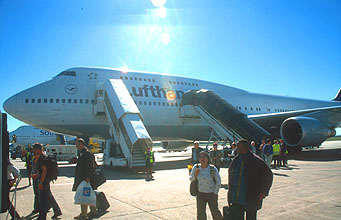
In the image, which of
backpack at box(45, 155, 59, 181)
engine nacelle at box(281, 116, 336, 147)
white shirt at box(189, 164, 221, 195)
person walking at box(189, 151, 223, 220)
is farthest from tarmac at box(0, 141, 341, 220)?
engine nacelle at box(281, 116, 336, 147)

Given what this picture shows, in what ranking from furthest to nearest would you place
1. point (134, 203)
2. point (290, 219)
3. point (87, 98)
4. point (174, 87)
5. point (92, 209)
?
1. point (174, 87)
2. point (87, 98)
3. point (134, 203)
4. point (92, 209)
5. point (290, 219)

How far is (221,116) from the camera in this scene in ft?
53.2

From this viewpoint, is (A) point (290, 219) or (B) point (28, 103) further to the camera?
(B) point (28, 103)

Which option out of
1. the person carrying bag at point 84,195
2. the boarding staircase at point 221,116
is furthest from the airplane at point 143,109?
the person carrying bag at point 84,195

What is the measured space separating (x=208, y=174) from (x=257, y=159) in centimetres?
80

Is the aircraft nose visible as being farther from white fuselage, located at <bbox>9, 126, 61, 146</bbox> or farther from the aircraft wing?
white fuselage, located at <bbox>9, 126, 61, 146</bbox>

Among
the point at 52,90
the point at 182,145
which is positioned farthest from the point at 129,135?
the point at 182,145

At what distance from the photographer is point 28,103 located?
1475cm

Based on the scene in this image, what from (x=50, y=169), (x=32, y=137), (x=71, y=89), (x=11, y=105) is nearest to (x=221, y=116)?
(x=71, y=89)

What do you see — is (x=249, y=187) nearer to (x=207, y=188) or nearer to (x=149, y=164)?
(x=207, y=188)

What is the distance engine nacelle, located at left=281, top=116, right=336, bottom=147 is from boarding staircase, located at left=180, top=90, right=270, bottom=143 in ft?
11.9

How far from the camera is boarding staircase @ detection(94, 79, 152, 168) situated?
1188 cm

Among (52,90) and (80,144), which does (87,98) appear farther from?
(80,144)

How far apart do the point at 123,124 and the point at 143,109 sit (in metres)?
4.48
